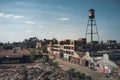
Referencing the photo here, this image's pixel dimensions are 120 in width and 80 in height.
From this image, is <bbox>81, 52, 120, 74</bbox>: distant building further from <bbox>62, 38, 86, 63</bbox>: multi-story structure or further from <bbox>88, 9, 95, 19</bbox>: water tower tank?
<bbox>88, 9, 95, 19</bbox>: water tower tank

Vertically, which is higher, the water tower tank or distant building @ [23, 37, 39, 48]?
the water tower tank

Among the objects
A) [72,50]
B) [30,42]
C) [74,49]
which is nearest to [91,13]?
[74,49]

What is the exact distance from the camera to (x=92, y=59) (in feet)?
189

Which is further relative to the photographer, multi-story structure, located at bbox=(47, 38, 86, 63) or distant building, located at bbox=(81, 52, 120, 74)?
multi-story structure, located at bbox=(47, 38, 86, 63)

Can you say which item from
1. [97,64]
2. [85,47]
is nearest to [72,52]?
[85,47]

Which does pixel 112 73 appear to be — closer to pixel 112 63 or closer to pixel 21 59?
pixel 112 63

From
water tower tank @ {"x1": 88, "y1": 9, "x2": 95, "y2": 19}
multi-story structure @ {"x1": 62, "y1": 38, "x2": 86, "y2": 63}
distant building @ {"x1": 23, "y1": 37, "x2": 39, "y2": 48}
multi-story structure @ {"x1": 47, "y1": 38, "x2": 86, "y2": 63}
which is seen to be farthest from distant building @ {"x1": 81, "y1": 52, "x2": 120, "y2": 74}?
distant building @ {"x1": 23, "y1": 37, "x2": 39, "y2": 48}

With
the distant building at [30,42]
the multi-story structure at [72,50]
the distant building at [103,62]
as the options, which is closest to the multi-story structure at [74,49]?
the multi-story structure at [72,50]

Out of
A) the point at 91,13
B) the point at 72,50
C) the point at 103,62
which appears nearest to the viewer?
the point at 103,62

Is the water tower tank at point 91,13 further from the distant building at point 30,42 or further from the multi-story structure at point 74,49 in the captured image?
the distant building at point 30,42

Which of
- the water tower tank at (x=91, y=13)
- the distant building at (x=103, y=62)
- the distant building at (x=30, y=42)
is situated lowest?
the distant building at (x=103, y=62)

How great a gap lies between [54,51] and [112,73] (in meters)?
60.2

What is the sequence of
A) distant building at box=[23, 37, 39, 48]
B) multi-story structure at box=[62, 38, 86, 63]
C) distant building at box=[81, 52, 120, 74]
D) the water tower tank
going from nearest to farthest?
1. distant building at box=[81, 52, 120, 74]
2. multi-story structure at box=[62, 38, 86, 63]
3. the water tower tank
4. distant building at box=[23, 37, 39, 48]

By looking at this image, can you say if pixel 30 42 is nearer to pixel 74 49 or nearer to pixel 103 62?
pixel 74 49
